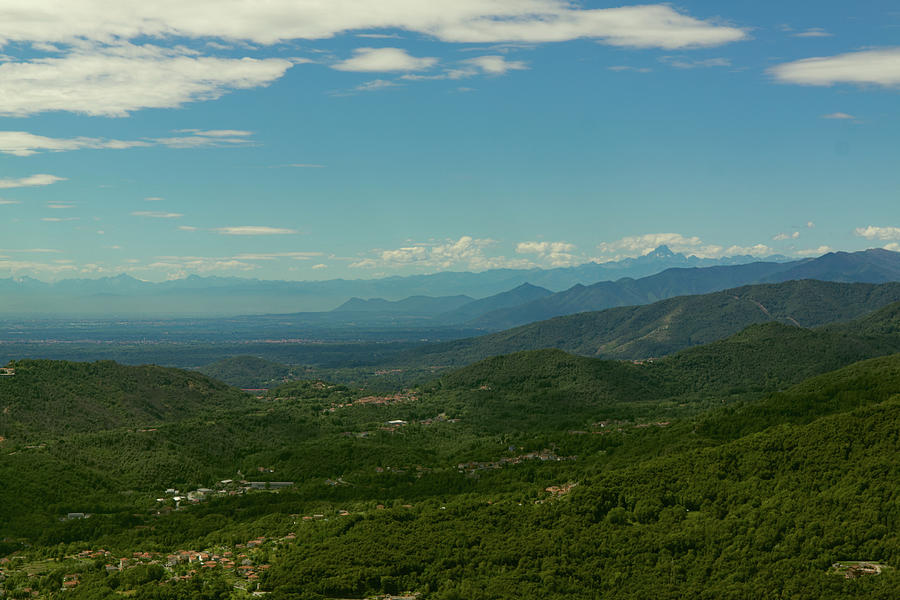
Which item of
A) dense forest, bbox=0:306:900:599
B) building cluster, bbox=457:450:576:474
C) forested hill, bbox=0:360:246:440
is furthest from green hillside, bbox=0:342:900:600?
forested hill, bbox=0:360:246:440

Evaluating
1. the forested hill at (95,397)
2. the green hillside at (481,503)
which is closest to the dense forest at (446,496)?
the green hillside at (481,503)

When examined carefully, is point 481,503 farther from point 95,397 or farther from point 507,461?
point 95,397

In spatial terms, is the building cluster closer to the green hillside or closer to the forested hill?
the green hillside

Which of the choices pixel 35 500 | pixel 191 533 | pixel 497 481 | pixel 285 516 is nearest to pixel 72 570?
pixel 191 533

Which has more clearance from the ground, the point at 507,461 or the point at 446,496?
the point at 446,496

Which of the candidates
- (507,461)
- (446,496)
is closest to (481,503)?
(446,496)

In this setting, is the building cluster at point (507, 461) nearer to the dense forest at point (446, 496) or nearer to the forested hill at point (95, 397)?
the dense forest at point (446, 496)

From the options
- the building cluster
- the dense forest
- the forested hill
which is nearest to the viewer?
the dense forest

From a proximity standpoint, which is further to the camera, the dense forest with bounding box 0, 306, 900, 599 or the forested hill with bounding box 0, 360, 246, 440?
the forested hill with bounding box 0, 360, 246, 440
